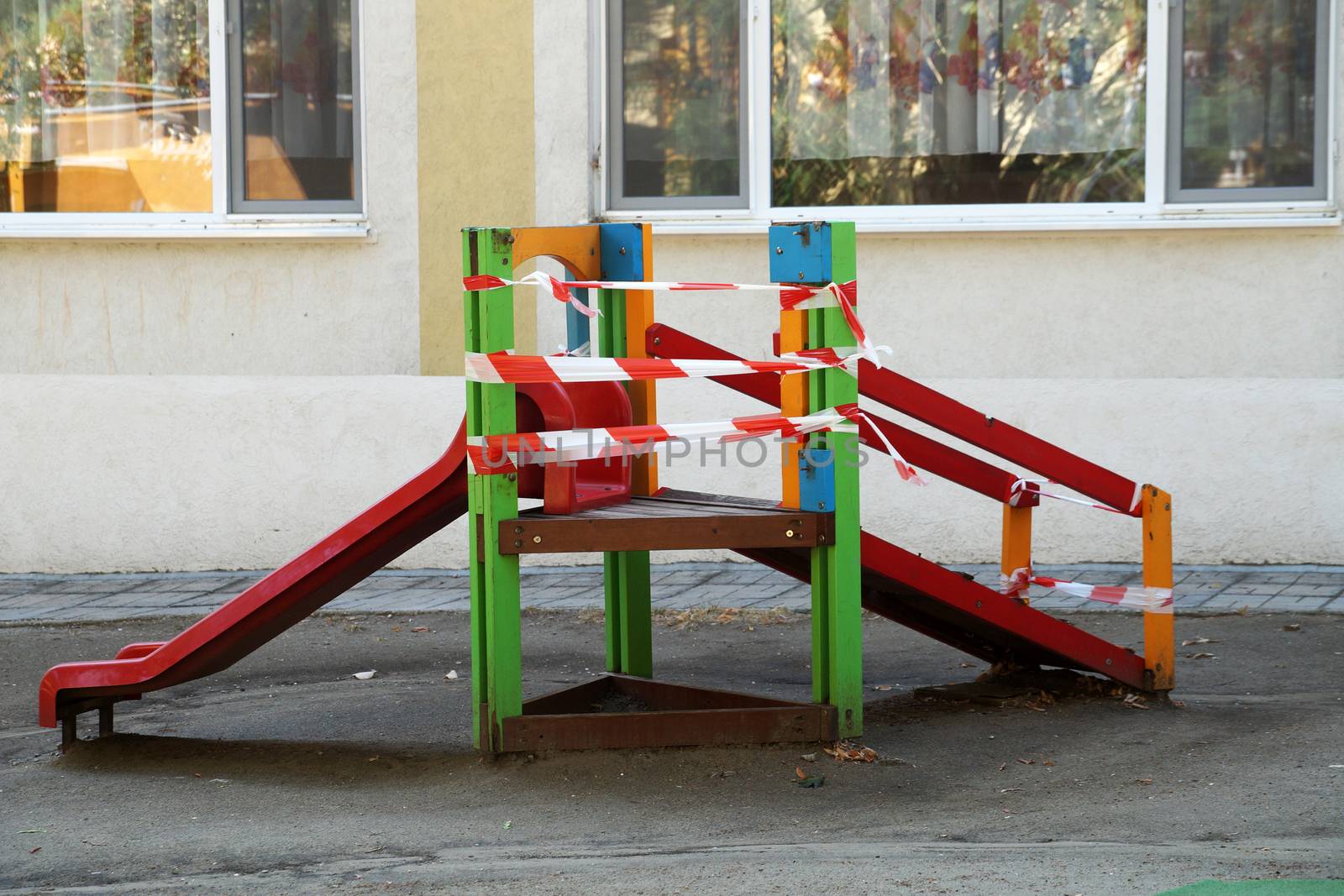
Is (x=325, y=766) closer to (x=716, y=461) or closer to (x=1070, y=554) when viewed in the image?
(x=716, y=461)

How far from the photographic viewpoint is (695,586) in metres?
7.86

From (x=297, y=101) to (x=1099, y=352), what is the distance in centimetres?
452

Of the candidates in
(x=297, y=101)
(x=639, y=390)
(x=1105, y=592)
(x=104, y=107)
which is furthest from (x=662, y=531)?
(x=104, y=107)

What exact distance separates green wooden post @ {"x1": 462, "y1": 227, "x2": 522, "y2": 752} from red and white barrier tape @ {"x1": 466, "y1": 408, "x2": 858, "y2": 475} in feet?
0.12

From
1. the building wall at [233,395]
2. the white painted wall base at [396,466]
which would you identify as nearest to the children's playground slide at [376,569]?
the white painted wall base at [396,466]

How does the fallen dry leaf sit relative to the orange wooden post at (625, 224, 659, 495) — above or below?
below

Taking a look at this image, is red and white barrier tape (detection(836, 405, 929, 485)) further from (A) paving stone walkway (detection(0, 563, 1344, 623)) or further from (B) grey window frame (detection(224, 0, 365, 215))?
(B) grey window frame (detection(224, 0, 365, 215))

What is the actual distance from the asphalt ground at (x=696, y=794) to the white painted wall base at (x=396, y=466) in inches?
66.1

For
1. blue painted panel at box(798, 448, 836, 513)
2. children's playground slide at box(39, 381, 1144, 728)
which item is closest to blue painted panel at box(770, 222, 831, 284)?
blue painted panel at box(798, 448, 836, 513)

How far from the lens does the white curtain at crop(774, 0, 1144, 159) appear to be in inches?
328

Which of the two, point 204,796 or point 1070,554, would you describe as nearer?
point 204,796

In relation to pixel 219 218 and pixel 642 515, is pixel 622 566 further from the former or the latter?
pixel 219 218

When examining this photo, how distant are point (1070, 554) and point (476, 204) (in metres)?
3.56

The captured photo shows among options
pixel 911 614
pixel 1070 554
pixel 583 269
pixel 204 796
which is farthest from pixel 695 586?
pixel 204 796
